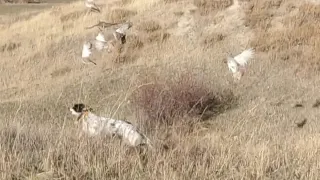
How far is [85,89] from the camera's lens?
60.1 feet

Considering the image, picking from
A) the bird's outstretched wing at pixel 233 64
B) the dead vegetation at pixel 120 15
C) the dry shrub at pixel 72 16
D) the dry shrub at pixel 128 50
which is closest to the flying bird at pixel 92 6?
the dry shrub at pixel 72 16

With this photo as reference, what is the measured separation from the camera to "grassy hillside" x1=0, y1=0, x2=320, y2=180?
552cm

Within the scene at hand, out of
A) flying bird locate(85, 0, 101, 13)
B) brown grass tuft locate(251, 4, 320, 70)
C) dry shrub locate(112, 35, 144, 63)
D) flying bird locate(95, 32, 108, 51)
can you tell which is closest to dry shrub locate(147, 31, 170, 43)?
dry shrub locate(112, 35, 144, 63)

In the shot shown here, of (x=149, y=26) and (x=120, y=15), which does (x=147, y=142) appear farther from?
(x=120, y=15)

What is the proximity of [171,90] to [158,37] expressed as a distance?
6.68 m

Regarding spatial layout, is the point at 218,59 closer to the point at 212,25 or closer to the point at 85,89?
the point at 212,25

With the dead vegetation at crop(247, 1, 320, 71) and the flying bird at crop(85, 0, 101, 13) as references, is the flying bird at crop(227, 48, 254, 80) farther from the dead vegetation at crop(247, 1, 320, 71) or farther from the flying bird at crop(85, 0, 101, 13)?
the flying bird at crop(85, 0, 101, 13)

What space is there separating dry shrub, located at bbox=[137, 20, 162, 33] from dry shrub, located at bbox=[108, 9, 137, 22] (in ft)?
4.26

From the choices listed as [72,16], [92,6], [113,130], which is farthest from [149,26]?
[113,130]

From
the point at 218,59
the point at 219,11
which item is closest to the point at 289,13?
the point at 219,11

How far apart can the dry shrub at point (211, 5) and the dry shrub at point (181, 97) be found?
6025 millimetres

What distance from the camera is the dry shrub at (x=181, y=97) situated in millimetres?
14188

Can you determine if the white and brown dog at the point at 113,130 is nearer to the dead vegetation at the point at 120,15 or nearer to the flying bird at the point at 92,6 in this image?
the dead vegetation at the point at 120,15

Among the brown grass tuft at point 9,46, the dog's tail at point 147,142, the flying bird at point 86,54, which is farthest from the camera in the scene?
the brown grass tuft at point 9,46
